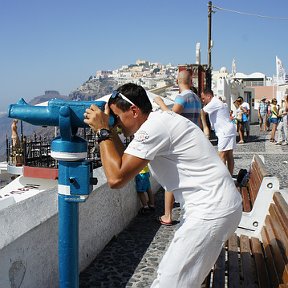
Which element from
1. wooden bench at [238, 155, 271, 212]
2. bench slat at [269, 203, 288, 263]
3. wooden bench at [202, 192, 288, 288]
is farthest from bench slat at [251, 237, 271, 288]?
wooden bench at [238, 155, 271, 212]

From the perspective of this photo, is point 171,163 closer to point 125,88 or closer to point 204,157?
point 204,157

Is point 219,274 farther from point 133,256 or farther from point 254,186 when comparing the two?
point 254,186

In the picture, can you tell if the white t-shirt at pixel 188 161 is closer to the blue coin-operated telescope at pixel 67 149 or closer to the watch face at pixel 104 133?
the watch face at pixel 104 133

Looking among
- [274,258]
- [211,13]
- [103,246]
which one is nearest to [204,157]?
[274,258]

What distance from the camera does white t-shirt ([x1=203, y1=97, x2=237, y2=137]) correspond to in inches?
277

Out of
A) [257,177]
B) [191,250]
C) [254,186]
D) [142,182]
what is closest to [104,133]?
[191,250]

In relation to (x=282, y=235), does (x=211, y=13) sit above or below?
above

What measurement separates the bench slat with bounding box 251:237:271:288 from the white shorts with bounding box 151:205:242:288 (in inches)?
32.5

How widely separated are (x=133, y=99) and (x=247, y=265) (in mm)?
1718

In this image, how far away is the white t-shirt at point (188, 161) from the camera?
2.16m

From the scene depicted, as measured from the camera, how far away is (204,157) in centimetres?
222

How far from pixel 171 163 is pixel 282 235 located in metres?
1.08

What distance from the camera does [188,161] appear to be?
2.21m

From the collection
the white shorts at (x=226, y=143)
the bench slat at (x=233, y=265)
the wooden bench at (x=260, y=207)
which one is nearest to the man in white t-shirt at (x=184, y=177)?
the bench slat at (x=233, y=265)
